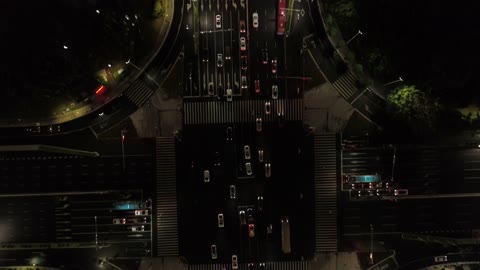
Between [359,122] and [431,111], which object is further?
[359,122]

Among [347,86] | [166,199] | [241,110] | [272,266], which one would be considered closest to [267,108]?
[241,110]

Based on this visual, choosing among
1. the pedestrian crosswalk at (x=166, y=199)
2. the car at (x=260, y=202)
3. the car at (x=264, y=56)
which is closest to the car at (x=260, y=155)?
the car at (x=260, y=202)

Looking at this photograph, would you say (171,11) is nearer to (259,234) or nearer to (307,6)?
(307,6)

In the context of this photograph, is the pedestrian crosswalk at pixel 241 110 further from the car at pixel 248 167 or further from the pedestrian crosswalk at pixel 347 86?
the car at pixel 248 167

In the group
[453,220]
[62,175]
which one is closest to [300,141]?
[453,220]

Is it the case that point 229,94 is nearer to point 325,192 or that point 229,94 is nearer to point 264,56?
point 264,56

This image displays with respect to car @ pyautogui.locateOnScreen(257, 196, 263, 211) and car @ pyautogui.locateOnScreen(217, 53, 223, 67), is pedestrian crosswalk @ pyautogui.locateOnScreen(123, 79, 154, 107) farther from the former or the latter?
car @ pyautogui.locateOnScreen(257, 196, 263, 211)
